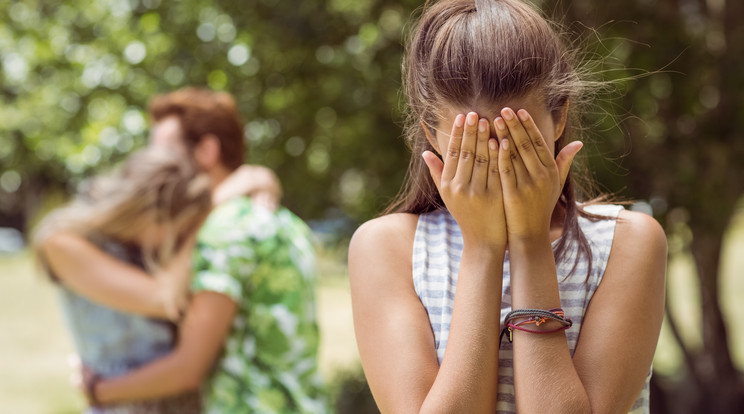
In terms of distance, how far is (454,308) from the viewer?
1630mm

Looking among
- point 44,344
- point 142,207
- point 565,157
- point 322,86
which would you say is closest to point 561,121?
point 565,157

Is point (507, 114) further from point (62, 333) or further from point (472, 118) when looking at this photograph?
point (62, 333)

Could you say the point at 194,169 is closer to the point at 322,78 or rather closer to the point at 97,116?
the point at 322,78

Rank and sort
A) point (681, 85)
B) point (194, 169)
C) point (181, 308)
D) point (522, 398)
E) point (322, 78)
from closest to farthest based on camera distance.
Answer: point (522, 398), point (181, 308), point (194, 169), point (681, 85), point (322, 78)

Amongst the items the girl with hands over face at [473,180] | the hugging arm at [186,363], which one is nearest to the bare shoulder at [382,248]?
the girl with hands over face at [473,180]

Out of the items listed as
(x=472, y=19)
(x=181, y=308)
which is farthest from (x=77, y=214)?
(x=472, y=19)

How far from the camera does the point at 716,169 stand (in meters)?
5.09

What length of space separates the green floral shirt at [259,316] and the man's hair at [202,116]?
0.49 meters

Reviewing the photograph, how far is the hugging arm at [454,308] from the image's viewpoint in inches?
62.1

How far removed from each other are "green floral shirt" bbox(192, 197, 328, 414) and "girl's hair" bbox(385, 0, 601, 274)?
1.31 meters

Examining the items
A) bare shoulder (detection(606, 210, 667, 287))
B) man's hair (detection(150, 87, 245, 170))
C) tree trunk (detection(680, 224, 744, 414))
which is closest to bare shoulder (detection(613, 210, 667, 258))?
bare shoulder (detection(606, 210, 667, 287))

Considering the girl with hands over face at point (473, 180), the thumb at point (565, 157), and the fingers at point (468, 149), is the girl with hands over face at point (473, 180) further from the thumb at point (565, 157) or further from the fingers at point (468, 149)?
the thumb at point (565, 157)

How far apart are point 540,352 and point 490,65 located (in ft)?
1.86

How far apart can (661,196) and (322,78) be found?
84.2 inches
